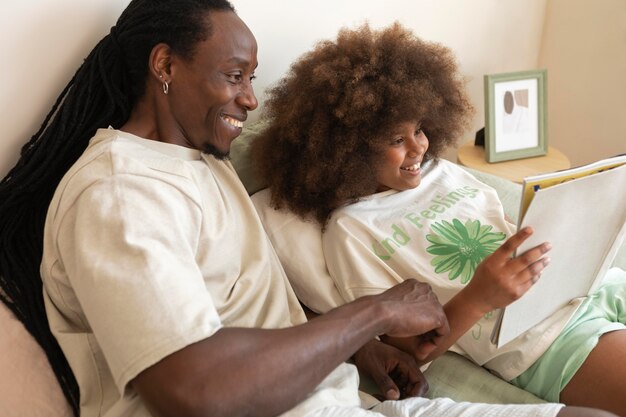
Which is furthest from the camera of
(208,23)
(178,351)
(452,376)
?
(452,376)

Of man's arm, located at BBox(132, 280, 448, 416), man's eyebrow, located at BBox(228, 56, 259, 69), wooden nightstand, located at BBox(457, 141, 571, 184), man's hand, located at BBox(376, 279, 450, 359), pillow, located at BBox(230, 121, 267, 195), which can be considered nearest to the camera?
man's arm, located at BBox(132, 280, 448, 416)

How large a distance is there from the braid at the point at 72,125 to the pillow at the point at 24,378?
2 centimetres

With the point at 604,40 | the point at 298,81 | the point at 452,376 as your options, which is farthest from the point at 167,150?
the point at 604,40

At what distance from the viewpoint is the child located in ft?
4.19

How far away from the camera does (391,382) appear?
1237 millimetres

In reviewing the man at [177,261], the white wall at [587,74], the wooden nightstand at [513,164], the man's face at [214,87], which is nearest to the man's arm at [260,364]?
the man at [177,261]

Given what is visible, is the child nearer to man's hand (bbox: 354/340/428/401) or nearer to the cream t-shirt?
man's hand (bbox: 354/340/428/401)

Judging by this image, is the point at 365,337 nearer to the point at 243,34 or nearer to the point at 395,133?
the point at 395,133

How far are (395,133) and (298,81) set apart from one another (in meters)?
0.26

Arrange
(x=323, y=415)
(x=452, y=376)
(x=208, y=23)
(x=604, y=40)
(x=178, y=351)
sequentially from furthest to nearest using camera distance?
1. (x=604, y=40)
2. (x=452, y=376)
3. (x=208, y=23)
4. (x=323, y=415)
5. (x=178, y=351)

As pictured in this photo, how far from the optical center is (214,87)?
119 centimetres

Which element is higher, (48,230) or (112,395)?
(48,230)

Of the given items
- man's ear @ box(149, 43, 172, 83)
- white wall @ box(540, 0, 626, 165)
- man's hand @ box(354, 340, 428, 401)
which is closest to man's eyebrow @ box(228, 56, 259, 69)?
man's ear @ box(149, 43, 172, 83)

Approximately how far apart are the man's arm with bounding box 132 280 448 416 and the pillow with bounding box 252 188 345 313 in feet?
0.93
